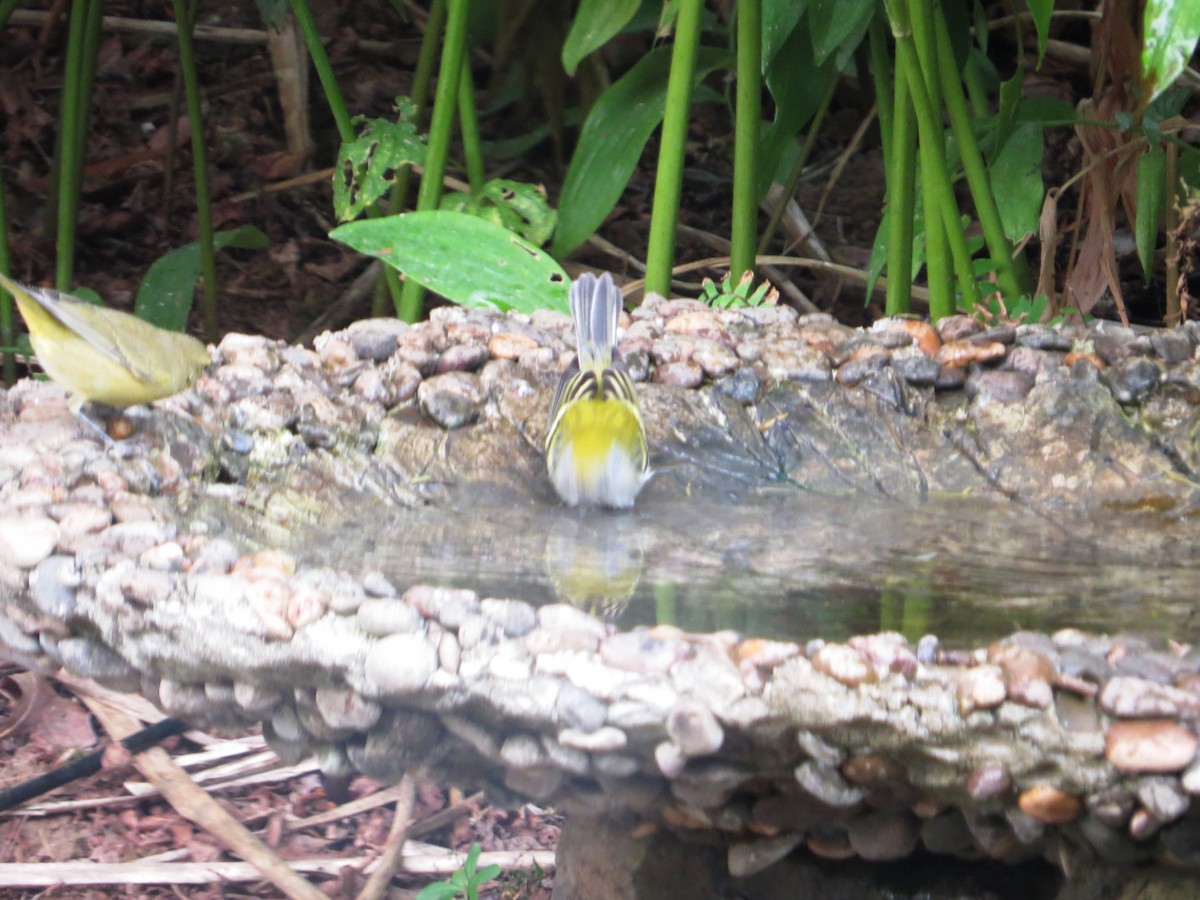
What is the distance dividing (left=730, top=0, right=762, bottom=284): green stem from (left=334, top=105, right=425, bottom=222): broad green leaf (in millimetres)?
811

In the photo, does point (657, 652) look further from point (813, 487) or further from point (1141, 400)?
point (1141, 400)

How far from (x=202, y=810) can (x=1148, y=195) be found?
2551 mm

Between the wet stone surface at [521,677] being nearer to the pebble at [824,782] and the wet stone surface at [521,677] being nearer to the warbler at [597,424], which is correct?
the pebble at [824,782]

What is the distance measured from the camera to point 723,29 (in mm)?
3996

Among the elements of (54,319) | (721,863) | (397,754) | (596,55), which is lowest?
(721,863)

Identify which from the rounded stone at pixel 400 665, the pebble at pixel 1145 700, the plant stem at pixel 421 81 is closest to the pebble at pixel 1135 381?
the pebble at pixel 1145 700

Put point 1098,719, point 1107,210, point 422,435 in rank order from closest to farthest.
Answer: point 1098,719 < point 422,435 < point 1107,210

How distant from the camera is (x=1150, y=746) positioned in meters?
0.96

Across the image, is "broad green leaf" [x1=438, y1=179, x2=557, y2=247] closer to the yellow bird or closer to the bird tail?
the bird tail

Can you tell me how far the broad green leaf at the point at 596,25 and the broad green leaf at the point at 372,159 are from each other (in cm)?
45

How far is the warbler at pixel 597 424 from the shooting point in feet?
6.24

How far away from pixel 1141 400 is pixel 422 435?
1121 mm

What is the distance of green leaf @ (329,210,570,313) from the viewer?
2453 millimetres

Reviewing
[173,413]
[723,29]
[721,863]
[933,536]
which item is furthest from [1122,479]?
[723,29]
